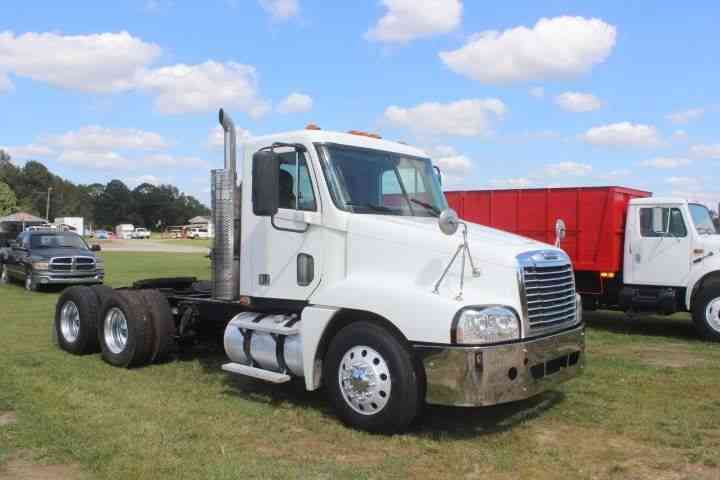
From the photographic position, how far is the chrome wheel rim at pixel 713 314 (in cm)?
1082

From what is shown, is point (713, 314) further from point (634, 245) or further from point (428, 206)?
point (428, 206)

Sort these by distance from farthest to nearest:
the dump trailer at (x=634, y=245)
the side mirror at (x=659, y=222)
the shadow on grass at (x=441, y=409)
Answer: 1. the side mirror at (x=659, y=222)
2. the dump trailer at (x=634, y=245)
3. the shadow on grass at (x=441, y=409)

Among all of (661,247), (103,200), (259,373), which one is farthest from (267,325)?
(103,200)

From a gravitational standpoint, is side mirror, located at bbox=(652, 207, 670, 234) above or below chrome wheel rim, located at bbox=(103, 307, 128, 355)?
above

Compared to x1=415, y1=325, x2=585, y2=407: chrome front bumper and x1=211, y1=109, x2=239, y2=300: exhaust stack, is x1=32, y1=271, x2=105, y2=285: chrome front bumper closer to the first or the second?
x1=211, y1=109, x2=239, y2=300: exhaust stack

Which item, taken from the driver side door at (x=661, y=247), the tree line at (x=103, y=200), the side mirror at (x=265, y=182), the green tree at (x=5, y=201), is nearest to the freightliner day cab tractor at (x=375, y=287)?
the side mirror at (x=265, y=182)

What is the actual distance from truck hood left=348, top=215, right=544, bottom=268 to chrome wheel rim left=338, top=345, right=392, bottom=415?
0.98 meters

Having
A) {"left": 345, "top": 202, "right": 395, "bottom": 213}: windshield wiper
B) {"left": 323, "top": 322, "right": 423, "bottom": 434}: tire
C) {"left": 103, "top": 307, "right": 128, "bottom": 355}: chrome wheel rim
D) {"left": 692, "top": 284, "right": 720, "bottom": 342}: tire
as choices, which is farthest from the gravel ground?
{"left": 323, "top": 322, "right": 423, "bottom": 434}: tire

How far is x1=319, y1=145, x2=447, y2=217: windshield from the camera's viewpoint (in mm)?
6180

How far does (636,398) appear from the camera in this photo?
6.94 m

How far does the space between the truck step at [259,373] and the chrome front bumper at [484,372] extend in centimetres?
151

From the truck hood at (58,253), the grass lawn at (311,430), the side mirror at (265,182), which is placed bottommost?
the grass lawn at (311,430)

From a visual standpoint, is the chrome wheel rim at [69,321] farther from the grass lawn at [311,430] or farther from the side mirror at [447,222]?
the side mirror at [447,222]

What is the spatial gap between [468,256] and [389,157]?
1.69 m
